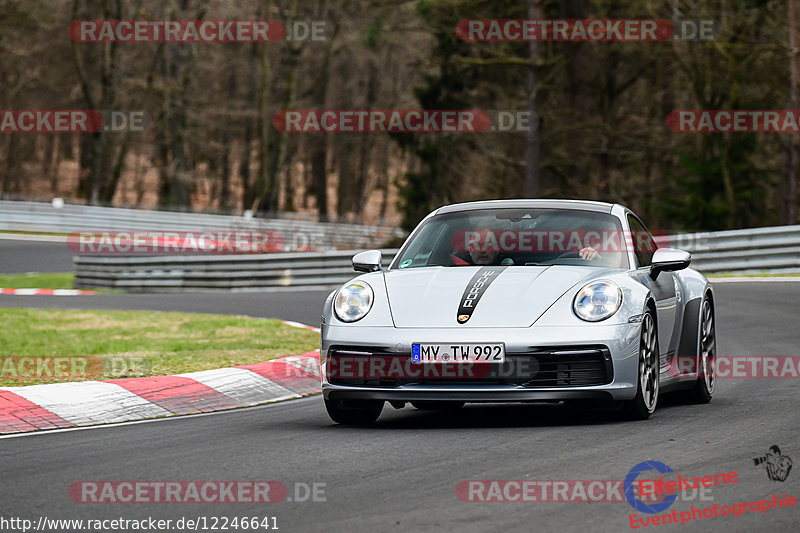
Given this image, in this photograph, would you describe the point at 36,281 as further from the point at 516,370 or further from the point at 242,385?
the point at 516,370

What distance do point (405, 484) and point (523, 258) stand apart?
280cm

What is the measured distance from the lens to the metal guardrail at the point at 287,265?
21078 mm

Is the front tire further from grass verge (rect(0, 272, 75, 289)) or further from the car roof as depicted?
grass verge (rect(0, 272, 75, 289))

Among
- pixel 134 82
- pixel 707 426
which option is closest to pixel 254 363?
pixel 707 426

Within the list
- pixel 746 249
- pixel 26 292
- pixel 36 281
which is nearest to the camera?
pixel 746 249

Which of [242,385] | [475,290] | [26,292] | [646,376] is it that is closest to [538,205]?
[475,290]

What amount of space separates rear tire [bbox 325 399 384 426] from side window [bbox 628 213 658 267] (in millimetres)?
1958

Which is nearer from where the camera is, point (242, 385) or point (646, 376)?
point (646, 376)

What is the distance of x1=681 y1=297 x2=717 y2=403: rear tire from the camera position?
8.38 m

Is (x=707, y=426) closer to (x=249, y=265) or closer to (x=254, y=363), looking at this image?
(x=254, y=363)

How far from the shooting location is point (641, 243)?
330 inches

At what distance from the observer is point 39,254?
31594mm

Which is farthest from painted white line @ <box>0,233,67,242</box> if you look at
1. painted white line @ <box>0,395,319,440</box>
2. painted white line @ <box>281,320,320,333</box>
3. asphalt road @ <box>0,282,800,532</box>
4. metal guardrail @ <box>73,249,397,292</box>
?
asphalt road @ <box>0,282,800,532</box>

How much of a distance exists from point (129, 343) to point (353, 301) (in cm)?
533
